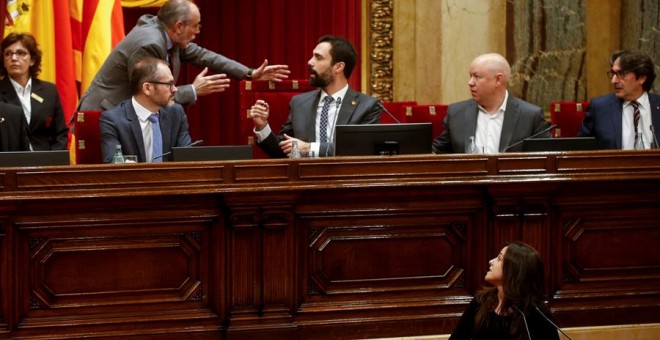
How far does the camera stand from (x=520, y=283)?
10.4ft

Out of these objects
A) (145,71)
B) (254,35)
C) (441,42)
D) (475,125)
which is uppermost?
(254,35)

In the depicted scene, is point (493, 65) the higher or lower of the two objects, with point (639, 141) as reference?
higher

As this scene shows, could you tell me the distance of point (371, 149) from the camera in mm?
4258

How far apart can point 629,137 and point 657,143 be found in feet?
0.45

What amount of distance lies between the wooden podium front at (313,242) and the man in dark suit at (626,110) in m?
0.77

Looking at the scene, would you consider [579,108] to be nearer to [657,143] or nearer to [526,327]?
[657,143]

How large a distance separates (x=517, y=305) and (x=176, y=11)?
2.66 metres

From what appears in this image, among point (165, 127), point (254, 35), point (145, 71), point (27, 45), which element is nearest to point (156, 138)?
point (165, 127)

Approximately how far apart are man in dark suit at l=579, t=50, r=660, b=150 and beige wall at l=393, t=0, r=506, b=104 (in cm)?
163

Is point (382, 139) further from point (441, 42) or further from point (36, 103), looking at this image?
point (441, 42)

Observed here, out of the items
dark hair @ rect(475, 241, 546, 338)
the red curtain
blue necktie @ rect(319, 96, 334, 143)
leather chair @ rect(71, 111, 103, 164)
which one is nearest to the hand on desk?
blue necktie @ rect(319, 96, 334, 143)

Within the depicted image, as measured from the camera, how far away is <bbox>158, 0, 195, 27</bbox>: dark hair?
203 inches

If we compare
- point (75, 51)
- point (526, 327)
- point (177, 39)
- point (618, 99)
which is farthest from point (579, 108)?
point (75, 51)

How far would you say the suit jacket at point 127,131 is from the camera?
4.45 meters
